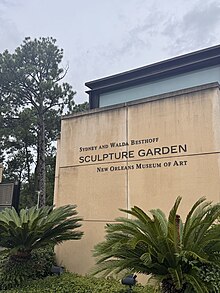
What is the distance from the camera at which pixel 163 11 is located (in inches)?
403

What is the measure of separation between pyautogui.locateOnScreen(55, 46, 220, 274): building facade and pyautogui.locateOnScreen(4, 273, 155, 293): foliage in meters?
0.84

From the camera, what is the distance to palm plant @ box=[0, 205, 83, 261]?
6.36 metres

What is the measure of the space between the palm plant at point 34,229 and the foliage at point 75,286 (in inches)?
30.4

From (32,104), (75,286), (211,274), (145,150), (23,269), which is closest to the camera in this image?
(211,274)

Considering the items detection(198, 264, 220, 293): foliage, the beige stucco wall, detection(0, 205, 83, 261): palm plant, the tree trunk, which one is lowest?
detection(198, 264, 220, 293): foliage

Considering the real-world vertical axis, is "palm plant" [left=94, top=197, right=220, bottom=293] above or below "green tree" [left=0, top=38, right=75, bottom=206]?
below

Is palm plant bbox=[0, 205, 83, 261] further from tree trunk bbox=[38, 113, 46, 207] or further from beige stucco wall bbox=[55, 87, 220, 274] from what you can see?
tree trunk bbox=[38, 113, 46, 207]

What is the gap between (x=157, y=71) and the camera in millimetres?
8852

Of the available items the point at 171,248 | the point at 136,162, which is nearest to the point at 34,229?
the point at 136,162

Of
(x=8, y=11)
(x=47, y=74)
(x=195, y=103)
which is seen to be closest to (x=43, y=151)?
(x=47, y=74)

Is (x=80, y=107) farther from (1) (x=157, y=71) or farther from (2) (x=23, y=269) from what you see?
(2) (x=23, y=269)

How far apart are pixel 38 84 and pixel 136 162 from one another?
1689 cm

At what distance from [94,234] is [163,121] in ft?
10.7

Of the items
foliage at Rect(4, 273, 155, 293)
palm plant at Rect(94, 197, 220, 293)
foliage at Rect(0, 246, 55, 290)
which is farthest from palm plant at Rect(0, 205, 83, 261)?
palm plant at Rect(94, 197, 220, 293)
